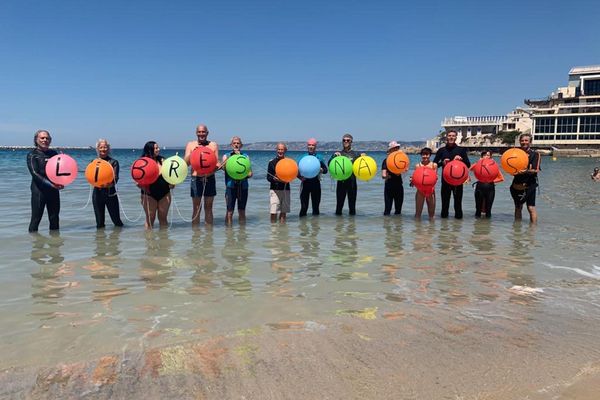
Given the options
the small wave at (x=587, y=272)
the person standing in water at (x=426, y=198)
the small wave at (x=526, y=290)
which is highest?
the person standing in water at (x=426, y=198)

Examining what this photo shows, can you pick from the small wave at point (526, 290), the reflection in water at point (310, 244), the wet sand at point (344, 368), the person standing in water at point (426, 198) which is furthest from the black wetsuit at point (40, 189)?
the small wave at point (526, 290)

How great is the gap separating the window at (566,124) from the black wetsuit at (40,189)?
101 m

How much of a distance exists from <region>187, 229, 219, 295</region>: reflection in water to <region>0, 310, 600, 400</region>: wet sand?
158 centimetres

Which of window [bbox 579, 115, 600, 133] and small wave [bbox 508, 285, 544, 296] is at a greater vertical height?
window [bbox 579, 115, 600, 133]

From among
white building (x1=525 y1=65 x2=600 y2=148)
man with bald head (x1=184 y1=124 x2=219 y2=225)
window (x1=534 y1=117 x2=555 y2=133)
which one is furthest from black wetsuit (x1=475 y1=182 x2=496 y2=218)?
window (x1=534 y1=117 x2=555 y2=133)

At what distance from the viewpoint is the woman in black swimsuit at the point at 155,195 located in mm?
9141

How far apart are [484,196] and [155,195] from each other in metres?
7.46

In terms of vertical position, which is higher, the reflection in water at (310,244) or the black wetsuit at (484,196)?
the black wetsuit at (484,196)

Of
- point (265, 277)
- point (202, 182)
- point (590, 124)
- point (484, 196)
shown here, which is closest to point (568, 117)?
point (590, 124)

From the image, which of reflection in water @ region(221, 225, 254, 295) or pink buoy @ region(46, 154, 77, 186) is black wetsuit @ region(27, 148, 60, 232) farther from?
reflection in water @ region(221, 225, 254, 295)

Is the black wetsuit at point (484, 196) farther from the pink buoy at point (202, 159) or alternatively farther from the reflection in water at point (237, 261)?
the pink buoy at point (202, 159)

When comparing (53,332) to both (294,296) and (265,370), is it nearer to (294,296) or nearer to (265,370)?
(265,370)

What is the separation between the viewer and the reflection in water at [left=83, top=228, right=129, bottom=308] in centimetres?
531

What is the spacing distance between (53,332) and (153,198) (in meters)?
5.40
